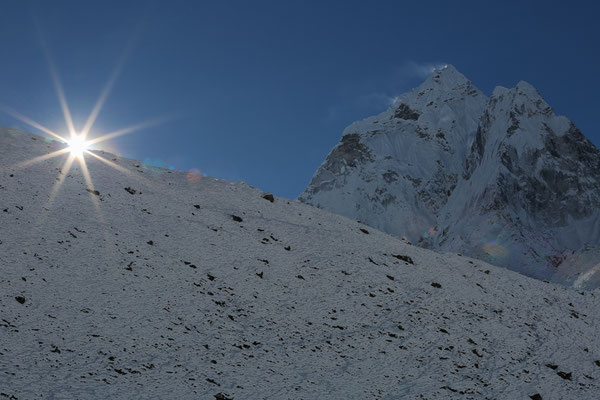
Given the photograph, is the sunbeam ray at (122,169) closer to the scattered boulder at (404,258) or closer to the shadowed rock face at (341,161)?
the scattered boulder at (404,258)

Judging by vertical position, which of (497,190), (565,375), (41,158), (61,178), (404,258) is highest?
(497,190)

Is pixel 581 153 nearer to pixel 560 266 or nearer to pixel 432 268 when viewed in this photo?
pixel 560 266

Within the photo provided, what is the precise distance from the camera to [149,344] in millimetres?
14055

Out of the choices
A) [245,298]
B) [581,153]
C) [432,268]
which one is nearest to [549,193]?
[581,153]

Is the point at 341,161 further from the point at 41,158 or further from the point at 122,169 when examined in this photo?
the point at 41,158

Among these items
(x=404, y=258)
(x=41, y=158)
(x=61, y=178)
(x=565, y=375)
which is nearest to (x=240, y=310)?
(x=565, y=375)

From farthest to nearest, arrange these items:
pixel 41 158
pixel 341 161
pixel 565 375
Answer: pixel 341 161
pixel 41 158
pixel 565 375

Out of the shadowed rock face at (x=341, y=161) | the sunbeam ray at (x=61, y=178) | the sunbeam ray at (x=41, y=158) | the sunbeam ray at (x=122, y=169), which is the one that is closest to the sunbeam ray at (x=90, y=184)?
the sunbeam ray at (x=61, y=178)

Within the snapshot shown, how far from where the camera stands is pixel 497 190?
130500mm

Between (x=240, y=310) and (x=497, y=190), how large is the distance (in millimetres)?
123529

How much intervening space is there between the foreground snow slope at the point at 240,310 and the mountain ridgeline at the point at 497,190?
67083 millimetres

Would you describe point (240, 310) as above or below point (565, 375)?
above

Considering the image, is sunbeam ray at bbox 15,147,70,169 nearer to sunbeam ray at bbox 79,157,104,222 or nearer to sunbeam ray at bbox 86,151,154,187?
sunbeam ray at bbox 79,157,104,222

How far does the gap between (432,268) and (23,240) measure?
56.2 feet
